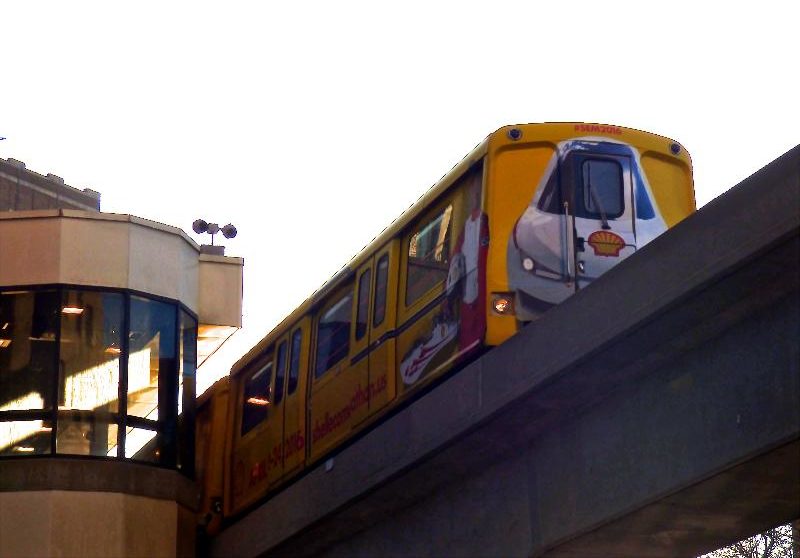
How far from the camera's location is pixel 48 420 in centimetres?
1662

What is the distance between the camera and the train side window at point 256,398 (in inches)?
703

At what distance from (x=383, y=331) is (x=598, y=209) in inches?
104

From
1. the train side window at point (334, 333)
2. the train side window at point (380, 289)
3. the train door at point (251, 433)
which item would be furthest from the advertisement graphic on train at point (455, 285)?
the train door at point (251, 433)

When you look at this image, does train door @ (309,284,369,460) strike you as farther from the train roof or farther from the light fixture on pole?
the light fixture on pole

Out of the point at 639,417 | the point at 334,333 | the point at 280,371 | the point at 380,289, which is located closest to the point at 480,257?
the point at 380,289

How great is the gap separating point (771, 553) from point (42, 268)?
60.4ft

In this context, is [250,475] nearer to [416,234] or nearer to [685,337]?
[416,234]

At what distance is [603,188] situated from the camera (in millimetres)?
13414

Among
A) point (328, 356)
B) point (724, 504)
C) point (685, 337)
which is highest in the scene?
point (328, 356)

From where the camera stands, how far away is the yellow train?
1281 cm

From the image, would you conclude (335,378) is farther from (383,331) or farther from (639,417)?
(639,417)

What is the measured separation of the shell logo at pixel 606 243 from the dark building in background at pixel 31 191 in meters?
19.4

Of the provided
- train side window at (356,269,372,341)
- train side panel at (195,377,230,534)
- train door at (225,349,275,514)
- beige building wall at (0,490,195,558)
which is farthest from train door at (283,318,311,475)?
train side panel at (195,377,230,534)

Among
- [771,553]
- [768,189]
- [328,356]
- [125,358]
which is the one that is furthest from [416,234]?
[771,553]
